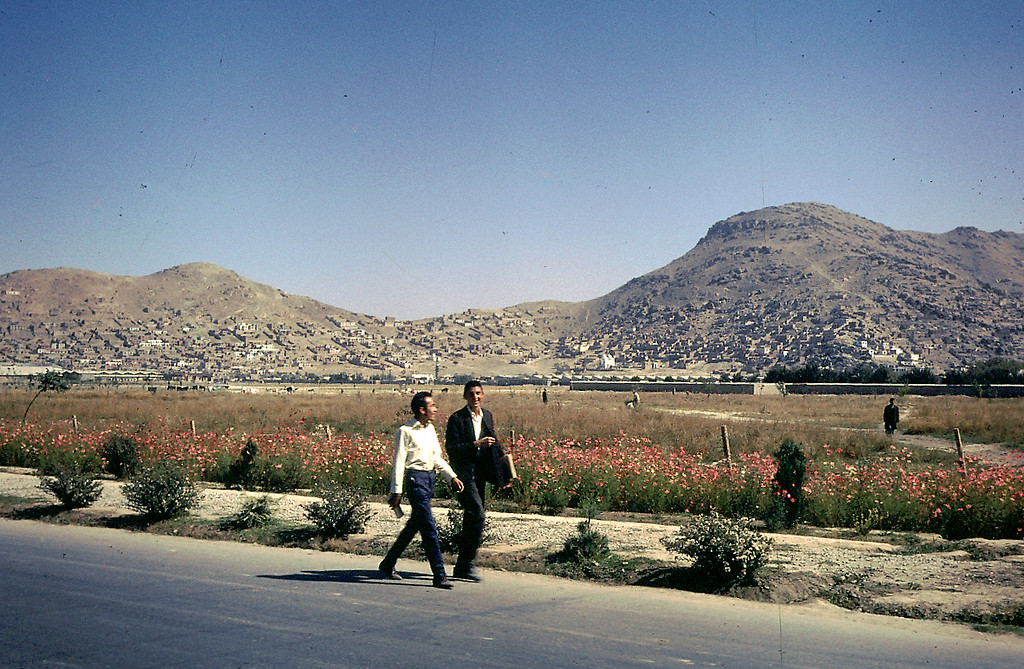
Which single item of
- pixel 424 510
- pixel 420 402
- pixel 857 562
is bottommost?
pixel 857 562

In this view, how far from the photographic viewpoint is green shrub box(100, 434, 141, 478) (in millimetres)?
17938

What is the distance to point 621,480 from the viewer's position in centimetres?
1397

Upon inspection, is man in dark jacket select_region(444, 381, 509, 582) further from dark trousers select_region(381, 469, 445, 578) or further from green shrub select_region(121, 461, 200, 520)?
green shrub select_region(121, 461, 200, 520)

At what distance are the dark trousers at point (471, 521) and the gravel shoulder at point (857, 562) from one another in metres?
1.40

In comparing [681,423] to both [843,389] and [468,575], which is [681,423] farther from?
[843,389]

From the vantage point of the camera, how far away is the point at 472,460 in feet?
26.9

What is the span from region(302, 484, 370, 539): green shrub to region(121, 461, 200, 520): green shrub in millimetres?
2467

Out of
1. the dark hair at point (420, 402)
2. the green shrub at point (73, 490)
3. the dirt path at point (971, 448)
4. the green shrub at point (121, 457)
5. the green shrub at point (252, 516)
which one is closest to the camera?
the dark hair at point (420, 402)

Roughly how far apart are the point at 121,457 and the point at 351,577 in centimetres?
1169

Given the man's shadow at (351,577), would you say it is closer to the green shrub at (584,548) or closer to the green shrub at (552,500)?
the green shrub at (584,548)

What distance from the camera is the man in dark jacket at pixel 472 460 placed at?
8164 mm

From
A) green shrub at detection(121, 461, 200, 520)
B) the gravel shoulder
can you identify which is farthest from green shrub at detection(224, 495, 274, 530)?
green shrub at detection(121, 461, 200, 520)

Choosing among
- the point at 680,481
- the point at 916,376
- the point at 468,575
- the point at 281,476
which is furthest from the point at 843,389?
the point at 468,575

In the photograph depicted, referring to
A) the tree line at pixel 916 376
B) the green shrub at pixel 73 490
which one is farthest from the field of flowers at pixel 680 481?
the tree line at pixel 916 376
